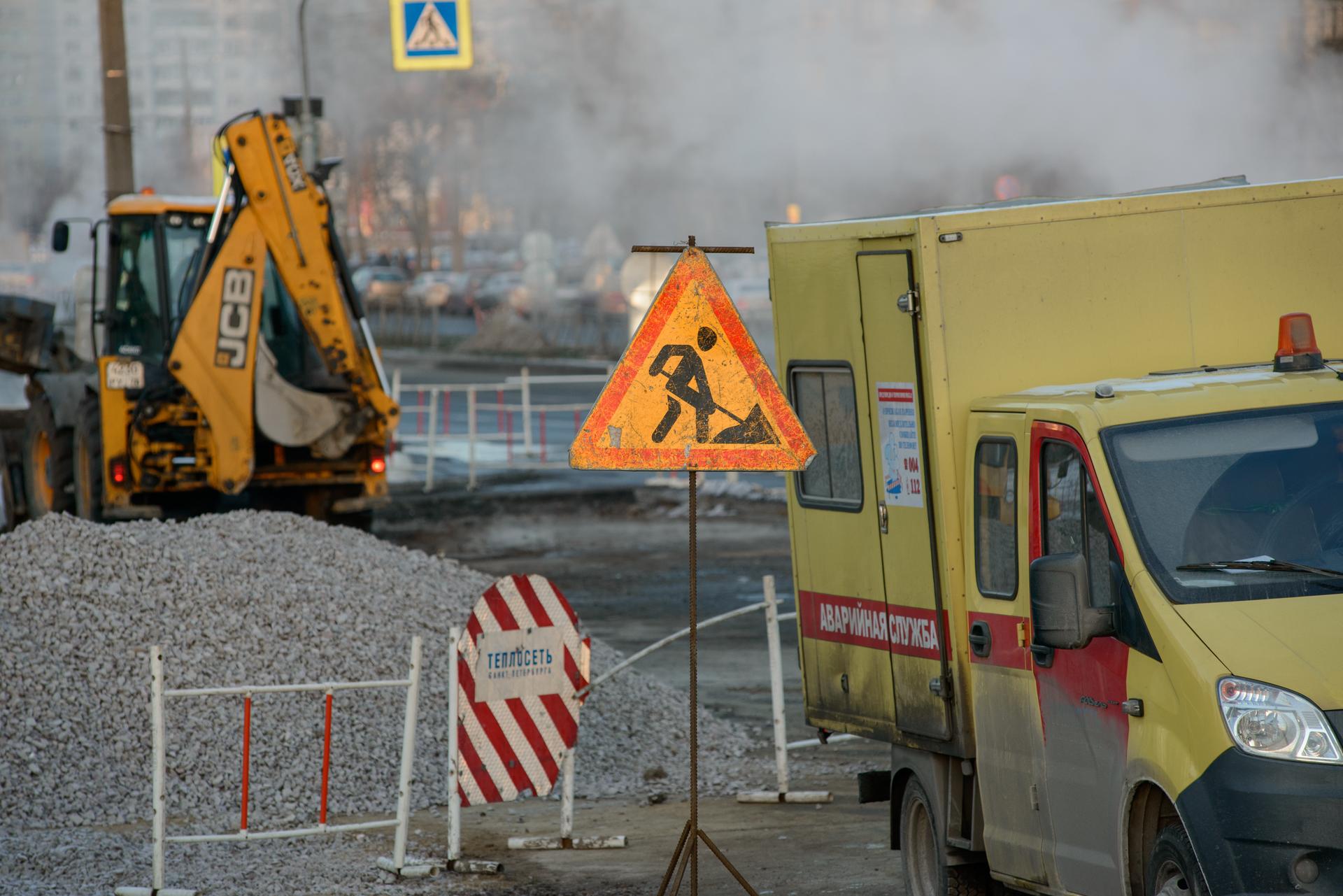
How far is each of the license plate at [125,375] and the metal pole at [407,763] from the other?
9.59m

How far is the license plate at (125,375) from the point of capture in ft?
56.9

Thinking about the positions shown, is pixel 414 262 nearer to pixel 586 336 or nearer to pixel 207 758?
pixel 586 336

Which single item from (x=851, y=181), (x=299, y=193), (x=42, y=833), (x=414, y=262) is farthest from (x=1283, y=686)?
(x=414, y=262)

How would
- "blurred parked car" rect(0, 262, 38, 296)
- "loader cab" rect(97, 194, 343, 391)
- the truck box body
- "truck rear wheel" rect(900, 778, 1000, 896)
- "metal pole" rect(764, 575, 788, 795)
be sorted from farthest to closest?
"blurred parked car" rect(0, 262, 38, 296), "loader cab" rect(97, 194, 343, 391), "metal pole" rect(764, 575, 788, 795), "truck rear wheel" rect(900, 778, 1000, 896), the truck box body

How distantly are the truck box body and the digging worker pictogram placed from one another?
22.4 inches

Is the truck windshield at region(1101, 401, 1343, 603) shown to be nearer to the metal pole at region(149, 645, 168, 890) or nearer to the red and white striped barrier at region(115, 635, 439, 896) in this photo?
the red and white striped barrier at region(115, 635, 439, 896)

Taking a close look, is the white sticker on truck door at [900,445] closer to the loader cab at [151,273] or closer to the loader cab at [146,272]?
the loader cab at [151,273]

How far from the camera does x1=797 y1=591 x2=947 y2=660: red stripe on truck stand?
7.11 metres

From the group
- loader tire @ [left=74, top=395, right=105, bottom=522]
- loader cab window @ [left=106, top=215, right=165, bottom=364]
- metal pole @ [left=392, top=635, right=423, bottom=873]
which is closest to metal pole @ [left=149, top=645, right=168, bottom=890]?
metal pole @ [left=392, top=635, right=423, bottom=873]

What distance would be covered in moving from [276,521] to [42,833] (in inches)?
185

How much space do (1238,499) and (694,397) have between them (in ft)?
6.76

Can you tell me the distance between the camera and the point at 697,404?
7121 millimetres

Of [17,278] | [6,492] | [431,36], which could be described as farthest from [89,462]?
[17,278]

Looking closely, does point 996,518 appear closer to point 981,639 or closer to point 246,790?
point 981,639
